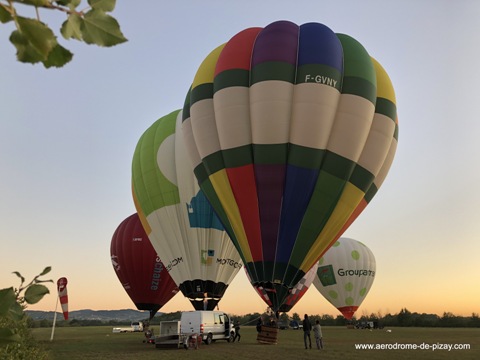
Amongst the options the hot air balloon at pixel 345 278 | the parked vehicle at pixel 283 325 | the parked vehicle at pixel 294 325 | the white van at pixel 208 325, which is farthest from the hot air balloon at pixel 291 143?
the parked vehicle at pixel 294 325

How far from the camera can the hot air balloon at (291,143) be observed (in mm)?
18688

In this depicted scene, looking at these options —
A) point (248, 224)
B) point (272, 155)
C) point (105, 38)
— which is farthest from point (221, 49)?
point (105, 38)

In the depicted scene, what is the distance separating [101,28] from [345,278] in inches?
1651

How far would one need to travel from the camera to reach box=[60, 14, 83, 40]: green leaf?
3.15ft

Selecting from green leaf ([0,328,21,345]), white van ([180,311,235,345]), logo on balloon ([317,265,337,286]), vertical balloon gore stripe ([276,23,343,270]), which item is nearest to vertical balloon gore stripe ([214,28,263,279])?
vertical balloon gore stripe ([276,23,343,270])

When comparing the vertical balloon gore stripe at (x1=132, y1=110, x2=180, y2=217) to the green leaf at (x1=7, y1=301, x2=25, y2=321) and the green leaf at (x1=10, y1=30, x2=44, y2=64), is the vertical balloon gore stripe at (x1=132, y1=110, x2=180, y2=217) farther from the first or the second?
the green leaf at (x1=10, y1=30, x2=44, y2=64)

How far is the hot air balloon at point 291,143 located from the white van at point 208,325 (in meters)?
4.80

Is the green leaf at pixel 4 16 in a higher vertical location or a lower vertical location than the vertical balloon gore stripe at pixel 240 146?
lower

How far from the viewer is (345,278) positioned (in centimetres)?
4094

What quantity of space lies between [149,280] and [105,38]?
107ft

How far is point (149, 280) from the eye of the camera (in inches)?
1266

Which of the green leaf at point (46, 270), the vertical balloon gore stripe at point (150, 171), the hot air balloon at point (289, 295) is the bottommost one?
the green leaf at point (46, 270)

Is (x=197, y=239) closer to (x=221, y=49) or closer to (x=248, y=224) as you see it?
(x=248, y=224)

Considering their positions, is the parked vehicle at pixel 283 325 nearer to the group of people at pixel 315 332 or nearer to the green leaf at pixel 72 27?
the group of people at pixel 315 332
